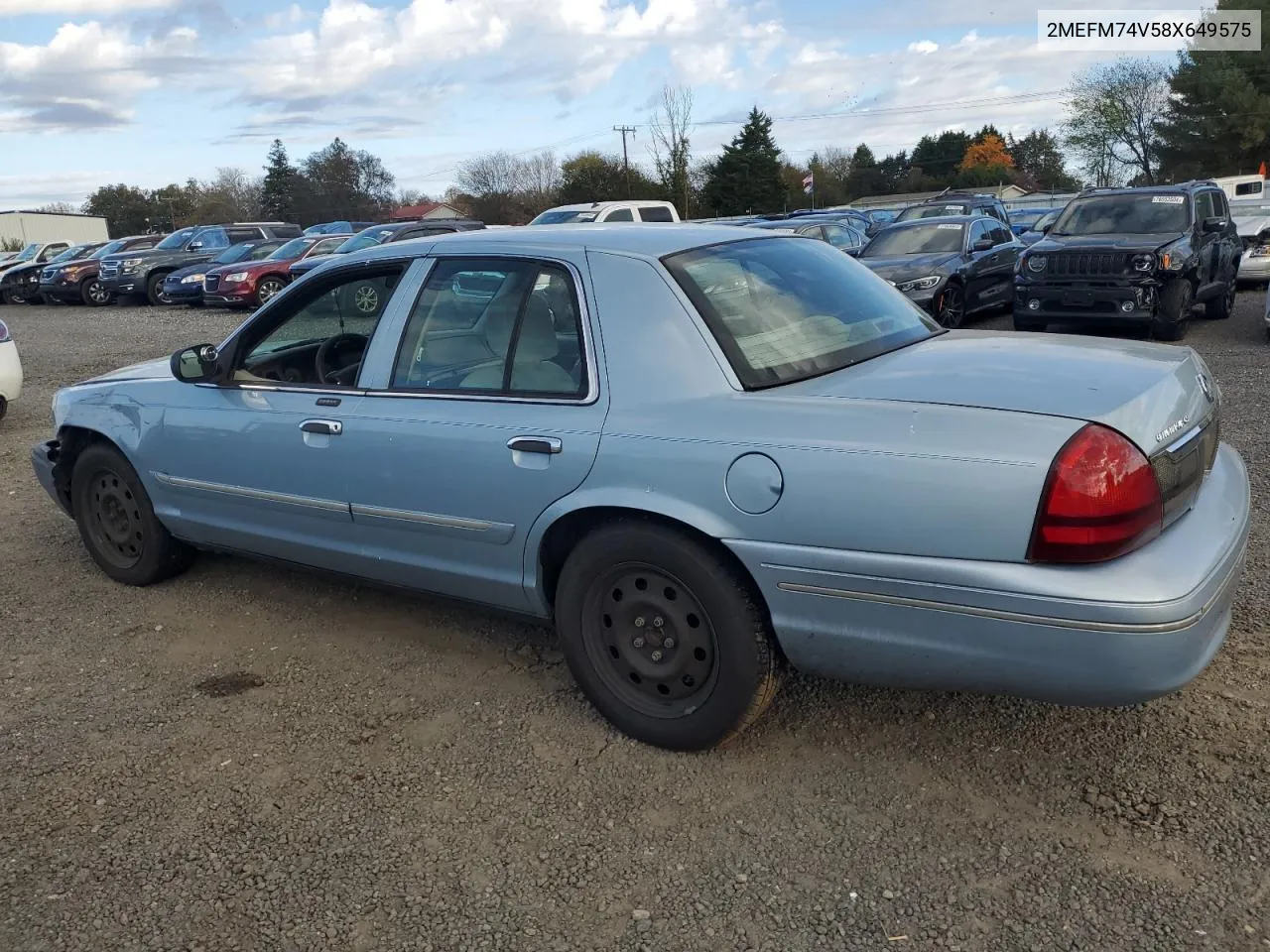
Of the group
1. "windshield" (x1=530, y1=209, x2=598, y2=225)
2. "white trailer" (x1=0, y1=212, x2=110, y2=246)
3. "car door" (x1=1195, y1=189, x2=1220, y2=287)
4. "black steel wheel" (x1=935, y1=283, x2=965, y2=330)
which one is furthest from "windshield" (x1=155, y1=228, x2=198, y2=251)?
"white trailer" (x1=0, y1=212, x2=110, y2=246)

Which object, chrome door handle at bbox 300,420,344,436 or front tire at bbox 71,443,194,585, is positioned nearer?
chrome door handle at bbox 300,420,344,436

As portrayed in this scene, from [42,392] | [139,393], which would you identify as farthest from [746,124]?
[139,393]

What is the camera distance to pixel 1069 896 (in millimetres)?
2531

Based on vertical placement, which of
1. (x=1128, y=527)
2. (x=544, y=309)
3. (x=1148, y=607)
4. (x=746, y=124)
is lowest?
(x=1148, y=607)

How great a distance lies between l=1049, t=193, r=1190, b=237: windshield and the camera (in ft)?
36.6

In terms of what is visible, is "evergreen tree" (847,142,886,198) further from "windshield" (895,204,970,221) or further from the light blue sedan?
the light blue sedan

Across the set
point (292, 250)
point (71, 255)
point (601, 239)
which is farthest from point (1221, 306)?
point (71, 255)

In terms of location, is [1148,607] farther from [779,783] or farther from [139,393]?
[139,393]

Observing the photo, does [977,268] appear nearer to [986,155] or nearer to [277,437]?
[277,437]

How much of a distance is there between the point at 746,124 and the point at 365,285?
58944 millimetres

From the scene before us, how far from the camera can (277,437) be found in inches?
159

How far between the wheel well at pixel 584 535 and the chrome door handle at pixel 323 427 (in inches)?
39.8

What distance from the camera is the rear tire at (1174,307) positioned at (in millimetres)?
10367

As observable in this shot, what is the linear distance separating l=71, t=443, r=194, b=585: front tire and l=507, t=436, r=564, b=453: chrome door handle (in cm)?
240
